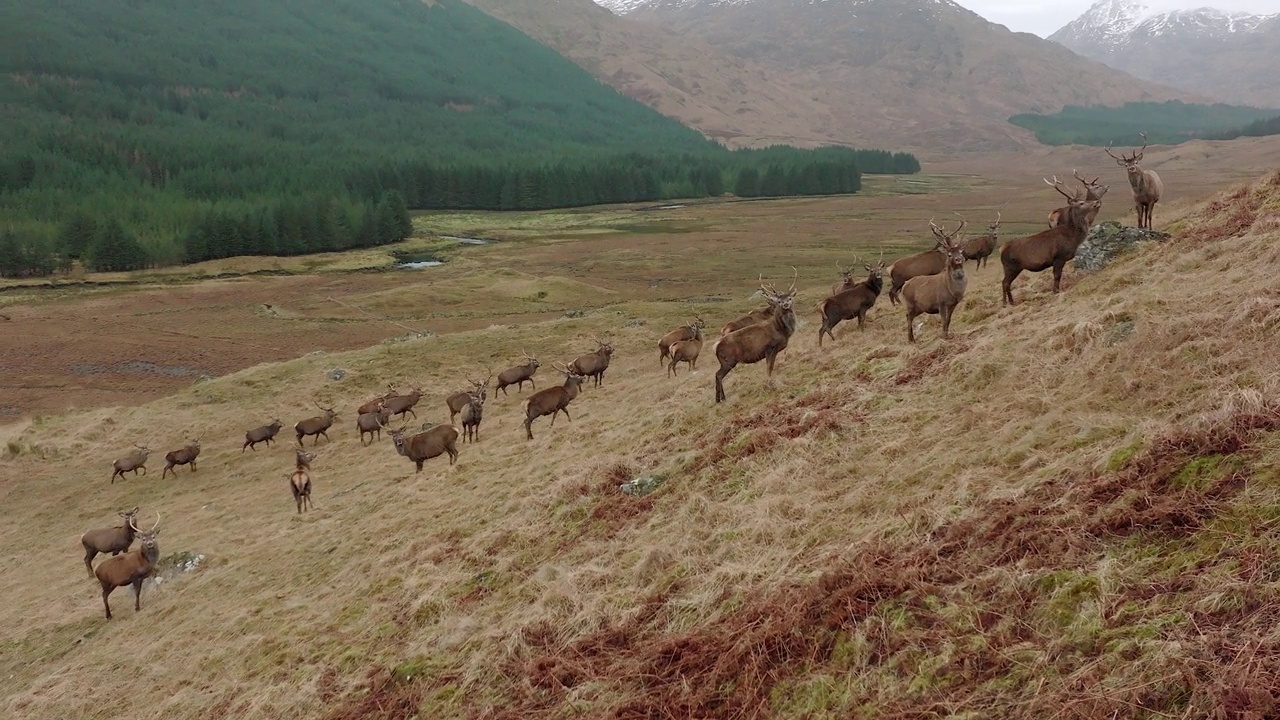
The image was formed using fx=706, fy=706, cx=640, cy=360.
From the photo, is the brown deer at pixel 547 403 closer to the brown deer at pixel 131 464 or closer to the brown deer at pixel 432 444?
the brown deer at pixel 432 444

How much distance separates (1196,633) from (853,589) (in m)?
2.77

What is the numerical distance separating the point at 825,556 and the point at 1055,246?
12.0 metres

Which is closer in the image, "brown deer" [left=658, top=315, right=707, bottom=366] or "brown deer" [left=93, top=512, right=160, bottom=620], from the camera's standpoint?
"brown deer" [left=93, top=512, right=160, bottom=620]

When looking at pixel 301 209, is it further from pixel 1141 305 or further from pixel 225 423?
pixel 1141 305

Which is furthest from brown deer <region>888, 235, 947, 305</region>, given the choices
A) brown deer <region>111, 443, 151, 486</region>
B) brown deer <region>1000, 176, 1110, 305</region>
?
brown deer <region>111, 443, 151, 486</region>

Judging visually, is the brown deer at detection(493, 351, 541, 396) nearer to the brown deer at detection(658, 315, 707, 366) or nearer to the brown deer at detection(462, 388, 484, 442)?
the brown deer at detection(658, 315, 707, 366)

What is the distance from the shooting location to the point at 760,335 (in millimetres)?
16703

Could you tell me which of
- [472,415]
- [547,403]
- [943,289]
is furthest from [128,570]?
[943,289]

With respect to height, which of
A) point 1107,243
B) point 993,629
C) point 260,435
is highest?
point 1107,243

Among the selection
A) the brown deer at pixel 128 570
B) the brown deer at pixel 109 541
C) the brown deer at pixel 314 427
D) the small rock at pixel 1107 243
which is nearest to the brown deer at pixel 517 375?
the brown deer at pixel 314 427

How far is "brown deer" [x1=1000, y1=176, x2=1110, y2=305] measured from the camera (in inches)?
632

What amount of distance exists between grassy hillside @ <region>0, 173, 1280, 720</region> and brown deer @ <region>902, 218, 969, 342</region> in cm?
91

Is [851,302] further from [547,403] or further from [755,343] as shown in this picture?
[547,403]

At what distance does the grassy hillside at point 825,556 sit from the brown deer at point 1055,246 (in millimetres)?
791
